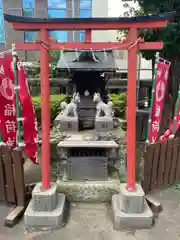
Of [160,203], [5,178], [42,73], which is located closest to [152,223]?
[160,203]

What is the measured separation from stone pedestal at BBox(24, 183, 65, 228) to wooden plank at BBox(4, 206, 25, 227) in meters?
0.26

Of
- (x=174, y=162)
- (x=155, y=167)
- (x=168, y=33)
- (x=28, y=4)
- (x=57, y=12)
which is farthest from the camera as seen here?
(x=57, y=12)

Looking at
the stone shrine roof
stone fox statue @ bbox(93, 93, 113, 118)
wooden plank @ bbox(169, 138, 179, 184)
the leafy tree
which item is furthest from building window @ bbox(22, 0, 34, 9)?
wooden plank @ bbox(169, 138, 179, 184)

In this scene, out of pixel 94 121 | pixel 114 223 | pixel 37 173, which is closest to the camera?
pixel 114 223

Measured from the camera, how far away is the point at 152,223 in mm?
4539

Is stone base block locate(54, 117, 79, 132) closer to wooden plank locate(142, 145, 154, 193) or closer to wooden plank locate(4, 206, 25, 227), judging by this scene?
wooden plank locate(142, 145, 154, 193)

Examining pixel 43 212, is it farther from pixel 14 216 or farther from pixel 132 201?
pixel 132 201

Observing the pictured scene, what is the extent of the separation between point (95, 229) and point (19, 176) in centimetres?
188

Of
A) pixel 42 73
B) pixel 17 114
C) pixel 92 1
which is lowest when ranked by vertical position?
pixel 17 114

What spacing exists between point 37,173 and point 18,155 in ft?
7.02

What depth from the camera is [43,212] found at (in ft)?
14.5

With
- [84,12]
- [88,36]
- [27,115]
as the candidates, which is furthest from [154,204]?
[84,12]

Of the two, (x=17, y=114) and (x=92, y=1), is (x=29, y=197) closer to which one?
(x=17, y=114)

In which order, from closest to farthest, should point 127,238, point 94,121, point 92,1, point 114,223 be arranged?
point 127,238, point 114,223, point 94,121, point 92,1
